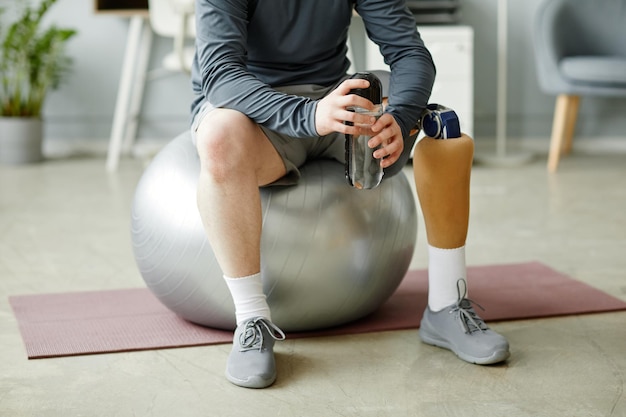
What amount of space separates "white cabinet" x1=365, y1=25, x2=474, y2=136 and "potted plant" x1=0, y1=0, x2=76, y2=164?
155 centimetres

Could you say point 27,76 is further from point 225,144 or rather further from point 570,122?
point 225,144

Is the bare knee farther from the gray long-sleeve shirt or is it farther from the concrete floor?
the concrete floor

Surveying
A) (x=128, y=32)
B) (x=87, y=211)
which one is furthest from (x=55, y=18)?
(x=87, y=211)

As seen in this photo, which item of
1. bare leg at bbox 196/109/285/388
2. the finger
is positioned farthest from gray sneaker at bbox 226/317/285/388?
the finger

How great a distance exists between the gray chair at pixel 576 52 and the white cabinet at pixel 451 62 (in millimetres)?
317

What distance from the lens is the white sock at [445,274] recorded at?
172cm

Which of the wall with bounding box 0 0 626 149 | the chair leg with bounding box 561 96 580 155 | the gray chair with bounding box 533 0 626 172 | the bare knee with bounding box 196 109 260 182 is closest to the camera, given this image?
the bare knee with bounding box 196 109 260 182

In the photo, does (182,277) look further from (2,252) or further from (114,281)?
(2,252)

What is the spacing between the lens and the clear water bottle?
1.49 meters

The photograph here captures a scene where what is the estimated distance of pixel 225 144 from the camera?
5.08 ft

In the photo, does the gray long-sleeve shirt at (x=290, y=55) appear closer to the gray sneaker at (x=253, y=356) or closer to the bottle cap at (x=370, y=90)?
the bottle cap at (x=370, y=90)

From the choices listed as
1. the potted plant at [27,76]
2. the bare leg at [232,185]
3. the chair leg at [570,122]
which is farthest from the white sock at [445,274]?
the potted plant at [27,76]

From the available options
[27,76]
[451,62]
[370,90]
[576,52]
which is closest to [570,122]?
[576,52]

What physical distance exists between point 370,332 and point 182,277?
1.27 feet
